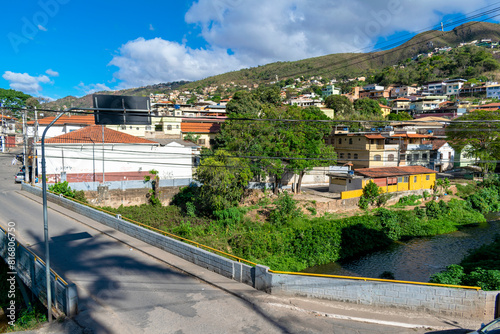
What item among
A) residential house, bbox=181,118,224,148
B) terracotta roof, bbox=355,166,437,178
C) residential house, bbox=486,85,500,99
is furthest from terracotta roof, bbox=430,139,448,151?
residential house, bbox=486,85,500,99

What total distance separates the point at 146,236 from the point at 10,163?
3582 centimetres

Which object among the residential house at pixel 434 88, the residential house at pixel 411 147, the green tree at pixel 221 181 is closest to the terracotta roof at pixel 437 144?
the residential house at pixel 411 147

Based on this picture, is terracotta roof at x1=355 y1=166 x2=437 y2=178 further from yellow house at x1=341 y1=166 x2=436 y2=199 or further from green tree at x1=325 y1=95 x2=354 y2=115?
green tree at x1=325 y1=95 x2=354 y2=115

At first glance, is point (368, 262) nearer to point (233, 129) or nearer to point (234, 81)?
point (233, 129)

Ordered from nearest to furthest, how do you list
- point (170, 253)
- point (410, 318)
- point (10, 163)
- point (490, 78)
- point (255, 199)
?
point (410, 318), point (170, 253), point (255, 199), point (10, 163), point (490, 78)

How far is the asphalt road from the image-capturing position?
287 inches

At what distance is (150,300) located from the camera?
853cm

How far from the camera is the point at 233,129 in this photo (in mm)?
29719

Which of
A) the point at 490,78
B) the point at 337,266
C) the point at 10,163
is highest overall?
the point at 490,78

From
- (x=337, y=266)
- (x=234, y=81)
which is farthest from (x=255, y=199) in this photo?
(x=234, y=81)

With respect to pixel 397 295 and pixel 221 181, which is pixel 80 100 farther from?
pixel 397 295

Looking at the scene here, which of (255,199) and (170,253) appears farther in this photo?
(255,199)

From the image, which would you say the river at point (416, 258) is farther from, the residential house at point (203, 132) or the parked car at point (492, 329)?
the residential house at point (203, 132)

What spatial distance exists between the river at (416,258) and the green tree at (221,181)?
317 inches
